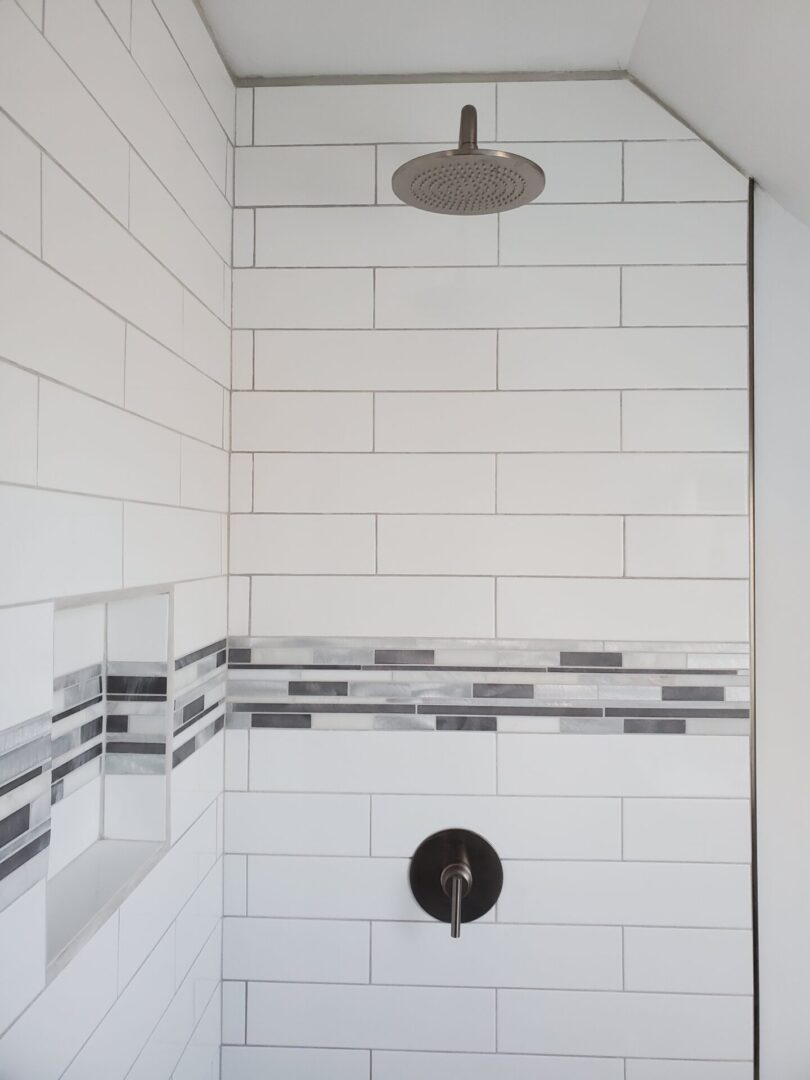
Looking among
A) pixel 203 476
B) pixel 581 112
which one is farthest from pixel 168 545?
pixel 581 112

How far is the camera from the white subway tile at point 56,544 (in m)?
0.84

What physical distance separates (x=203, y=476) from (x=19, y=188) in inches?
27.1

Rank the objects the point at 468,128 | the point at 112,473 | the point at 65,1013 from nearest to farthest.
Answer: the point at 65,1013 → the point at 112,473 → the point at 468,128

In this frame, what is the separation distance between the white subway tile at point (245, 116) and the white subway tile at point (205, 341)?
15.1 inches

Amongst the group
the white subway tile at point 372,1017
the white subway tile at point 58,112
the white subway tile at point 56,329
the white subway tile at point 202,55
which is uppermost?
the white subway tile at point 202,55

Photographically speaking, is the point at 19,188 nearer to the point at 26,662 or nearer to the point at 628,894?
the point at 26,662

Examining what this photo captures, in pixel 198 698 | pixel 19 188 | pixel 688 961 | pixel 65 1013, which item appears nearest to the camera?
pixel 19 188

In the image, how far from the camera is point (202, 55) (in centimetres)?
146

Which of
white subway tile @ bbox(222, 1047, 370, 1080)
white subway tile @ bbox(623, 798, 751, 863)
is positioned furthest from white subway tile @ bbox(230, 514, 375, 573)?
white subway tile @ bbox(222, 1047, 370, 1080)

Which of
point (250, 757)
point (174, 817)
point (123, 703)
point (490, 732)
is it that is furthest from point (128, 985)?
point (490, 732)

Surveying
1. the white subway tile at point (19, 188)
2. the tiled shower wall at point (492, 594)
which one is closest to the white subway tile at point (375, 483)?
the tiled shower wall at point (492, 594)

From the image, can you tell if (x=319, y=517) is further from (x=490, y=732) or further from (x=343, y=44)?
(x=343, y=44)

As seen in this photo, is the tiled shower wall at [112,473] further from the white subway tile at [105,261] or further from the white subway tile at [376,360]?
the white subway tile at [376,360]

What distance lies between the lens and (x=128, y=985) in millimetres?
1147
